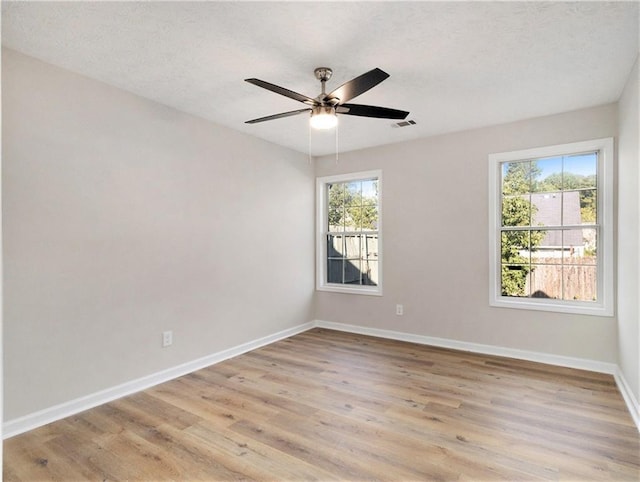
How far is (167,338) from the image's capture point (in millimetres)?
3531

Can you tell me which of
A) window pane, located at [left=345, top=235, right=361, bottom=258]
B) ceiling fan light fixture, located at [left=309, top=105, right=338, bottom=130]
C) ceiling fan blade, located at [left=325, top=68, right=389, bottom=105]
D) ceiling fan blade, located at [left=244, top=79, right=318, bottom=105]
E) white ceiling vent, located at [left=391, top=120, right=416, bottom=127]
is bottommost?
window pane, located at [left=345, top=235, right=361, bottom=258]

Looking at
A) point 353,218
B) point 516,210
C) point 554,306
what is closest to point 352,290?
point 353,218

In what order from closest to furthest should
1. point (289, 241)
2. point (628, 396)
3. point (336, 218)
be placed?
point (628, 396) → point (289, 241) → point (336, 218)

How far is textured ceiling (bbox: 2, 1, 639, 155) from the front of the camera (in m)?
2.17

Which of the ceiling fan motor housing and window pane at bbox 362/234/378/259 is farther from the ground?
the ceiling fan motor housing

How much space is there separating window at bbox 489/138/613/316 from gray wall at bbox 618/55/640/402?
24cm

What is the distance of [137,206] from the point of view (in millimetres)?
3281

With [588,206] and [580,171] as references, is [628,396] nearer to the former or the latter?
[588,206]

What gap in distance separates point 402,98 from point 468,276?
2.12 meters

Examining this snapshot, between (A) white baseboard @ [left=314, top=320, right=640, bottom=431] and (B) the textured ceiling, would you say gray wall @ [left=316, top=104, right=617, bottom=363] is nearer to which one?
(A) white baseboard @ [left=314, top=320, right=640, bottom=431]

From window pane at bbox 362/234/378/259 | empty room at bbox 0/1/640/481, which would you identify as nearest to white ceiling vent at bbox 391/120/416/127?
empty room at bbox 0/1/640/481

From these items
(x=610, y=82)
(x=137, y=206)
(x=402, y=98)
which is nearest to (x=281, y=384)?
(x=137, y=206)

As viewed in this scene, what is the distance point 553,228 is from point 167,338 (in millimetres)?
3934

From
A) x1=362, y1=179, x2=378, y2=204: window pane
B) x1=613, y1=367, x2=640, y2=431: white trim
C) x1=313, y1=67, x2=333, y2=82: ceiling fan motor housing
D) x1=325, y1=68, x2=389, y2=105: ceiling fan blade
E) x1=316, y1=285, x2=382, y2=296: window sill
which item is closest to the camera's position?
x1=325, y1=68, x2=389, y2=105: ceiling fan blade
